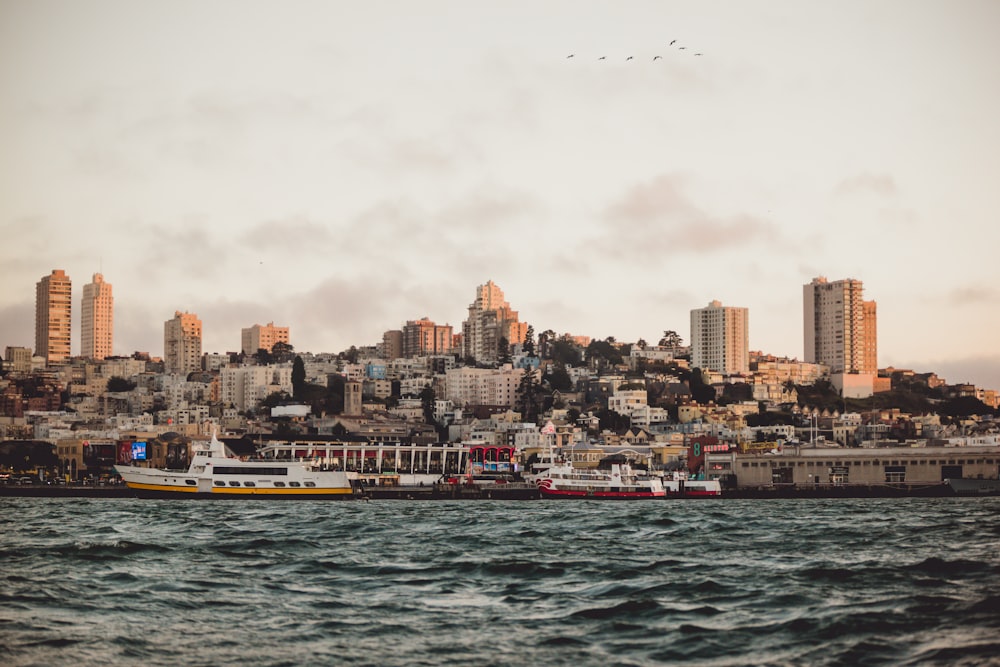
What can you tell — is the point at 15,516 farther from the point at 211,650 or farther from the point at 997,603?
the point at 997,603

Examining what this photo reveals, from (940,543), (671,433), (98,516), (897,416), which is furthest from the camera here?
(897,416)

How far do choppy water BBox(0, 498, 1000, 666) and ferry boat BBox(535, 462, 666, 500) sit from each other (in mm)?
35850

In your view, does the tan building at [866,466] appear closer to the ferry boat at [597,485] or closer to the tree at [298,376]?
the ferry boat at [597,485]

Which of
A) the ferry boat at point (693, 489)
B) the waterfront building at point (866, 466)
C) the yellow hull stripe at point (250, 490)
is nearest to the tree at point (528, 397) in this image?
the waterfront building at point (866, 466)

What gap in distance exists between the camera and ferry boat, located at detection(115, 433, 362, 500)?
86625 mm

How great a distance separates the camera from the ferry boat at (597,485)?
3575 inches

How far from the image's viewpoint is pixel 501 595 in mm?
30641

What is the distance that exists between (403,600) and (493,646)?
612cm

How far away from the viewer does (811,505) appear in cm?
8169

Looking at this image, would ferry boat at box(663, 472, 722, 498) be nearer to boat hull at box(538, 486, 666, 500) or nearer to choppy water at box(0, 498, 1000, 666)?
boat hull at box(538, 486, 666, 500)

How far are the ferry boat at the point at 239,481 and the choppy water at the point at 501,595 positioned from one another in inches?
1235

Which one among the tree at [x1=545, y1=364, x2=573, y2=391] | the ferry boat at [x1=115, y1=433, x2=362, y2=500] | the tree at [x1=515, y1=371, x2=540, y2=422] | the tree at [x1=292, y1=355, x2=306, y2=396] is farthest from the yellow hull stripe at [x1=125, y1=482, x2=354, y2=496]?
the tree at [x1=545, y1=364, x2=573, y2=391]

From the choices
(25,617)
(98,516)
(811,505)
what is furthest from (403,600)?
(811,505)

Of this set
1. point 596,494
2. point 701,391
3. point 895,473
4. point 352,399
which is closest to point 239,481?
point 596,494
